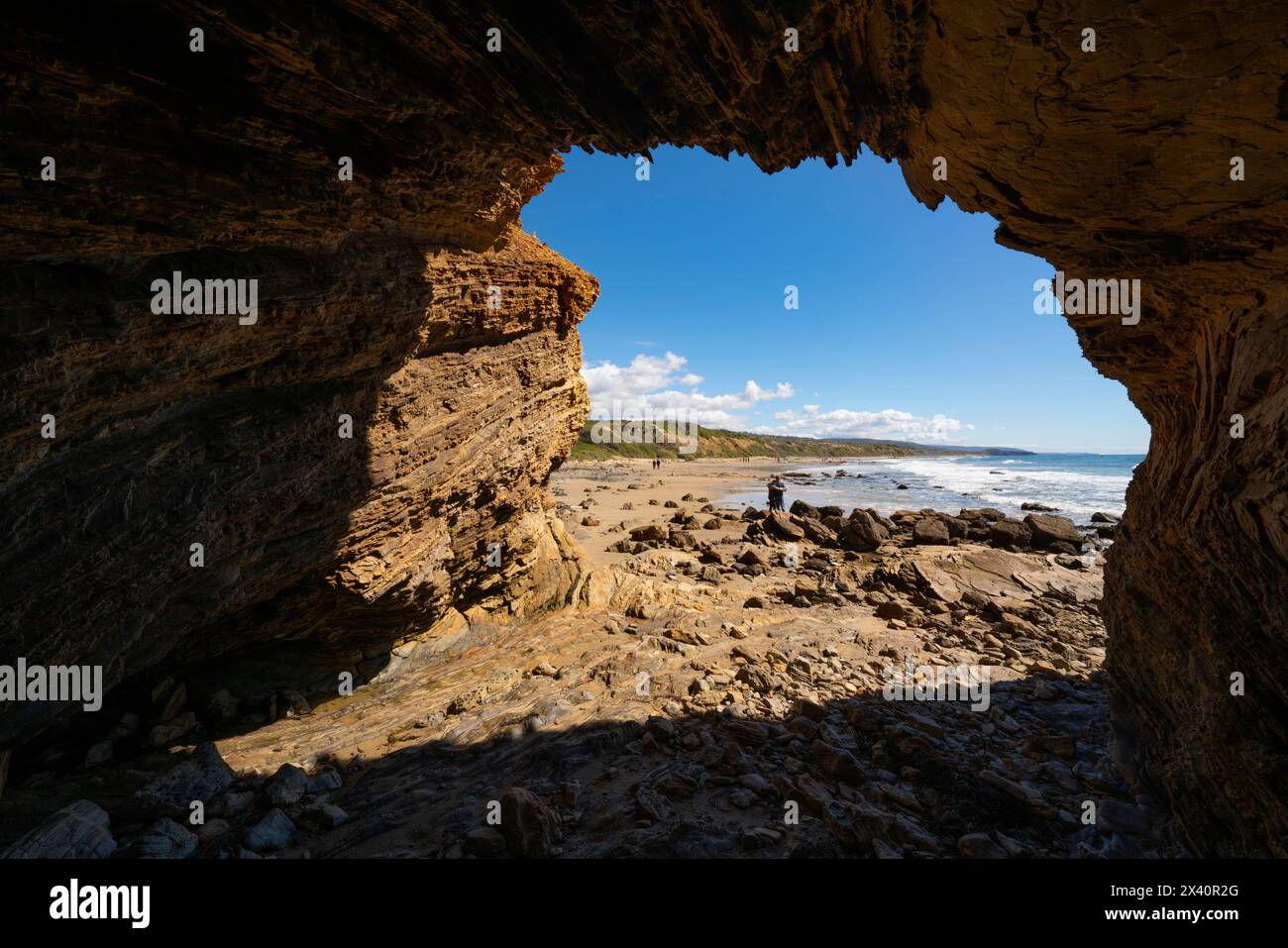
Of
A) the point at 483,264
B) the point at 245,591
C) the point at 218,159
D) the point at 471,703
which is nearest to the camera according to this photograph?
the point at 218,159

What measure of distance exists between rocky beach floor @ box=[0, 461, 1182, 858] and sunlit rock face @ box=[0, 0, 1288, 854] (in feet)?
3.97

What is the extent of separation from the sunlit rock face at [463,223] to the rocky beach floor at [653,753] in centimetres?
121

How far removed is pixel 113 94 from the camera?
3.39 metres

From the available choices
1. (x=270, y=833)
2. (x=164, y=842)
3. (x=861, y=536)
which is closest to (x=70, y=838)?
(x=164, y=842)

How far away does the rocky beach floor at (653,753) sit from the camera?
4.92 meters

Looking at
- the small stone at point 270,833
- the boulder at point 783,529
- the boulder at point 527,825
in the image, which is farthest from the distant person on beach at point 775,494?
the small stone at point 270,833

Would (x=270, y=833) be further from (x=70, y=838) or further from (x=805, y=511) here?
(x=805, y=511)

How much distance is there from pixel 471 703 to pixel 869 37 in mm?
9903

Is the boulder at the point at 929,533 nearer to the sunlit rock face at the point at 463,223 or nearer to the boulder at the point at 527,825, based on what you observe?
the sunlit rock face at the point at 463,223

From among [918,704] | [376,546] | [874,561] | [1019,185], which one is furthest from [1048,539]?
[376,546]

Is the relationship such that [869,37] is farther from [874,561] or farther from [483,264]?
[874,561]

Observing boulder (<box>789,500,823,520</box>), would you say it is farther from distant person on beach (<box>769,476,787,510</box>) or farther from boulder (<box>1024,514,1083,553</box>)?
boulder (<box>1024,514,1083,553</box>)

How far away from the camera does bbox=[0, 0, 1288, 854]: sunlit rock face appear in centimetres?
331

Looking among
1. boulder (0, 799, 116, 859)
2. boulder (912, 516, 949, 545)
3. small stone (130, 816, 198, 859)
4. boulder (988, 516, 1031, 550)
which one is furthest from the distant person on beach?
boulder (0, 799, 116, 859)
